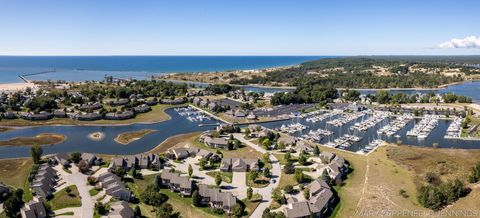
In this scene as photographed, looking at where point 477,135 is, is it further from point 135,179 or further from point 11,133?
point 11,133

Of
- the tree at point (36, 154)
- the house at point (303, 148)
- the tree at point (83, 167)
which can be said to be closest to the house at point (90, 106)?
the tree at point (36, 154)

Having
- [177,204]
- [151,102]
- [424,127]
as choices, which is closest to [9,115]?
[151,102]

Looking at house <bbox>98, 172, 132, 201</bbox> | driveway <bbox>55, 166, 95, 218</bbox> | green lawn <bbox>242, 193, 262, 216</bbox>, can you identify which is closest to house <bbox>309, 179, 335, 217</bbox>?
green lawn <bbox>242, 193, 262, 216</bbox>

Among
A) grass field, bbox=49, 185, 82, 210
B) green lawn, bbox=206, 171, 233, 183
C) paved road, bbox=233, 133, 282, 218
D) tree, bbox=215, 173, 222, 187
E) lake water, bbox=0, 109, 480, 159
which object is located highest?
tree, bbox=215, 173, 222, 187

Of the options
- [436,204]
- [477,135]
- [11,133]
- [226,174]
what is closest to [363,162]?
[436,204]

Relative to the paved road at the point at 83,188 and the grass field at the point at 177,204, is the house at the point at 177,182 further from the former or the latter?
the paved road at the point at 83,188

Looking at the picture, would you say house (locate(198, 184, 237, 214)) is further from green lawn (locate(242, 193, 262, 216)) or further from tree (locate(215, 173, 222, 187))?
tree (locate(215, 173, 222, 187))
